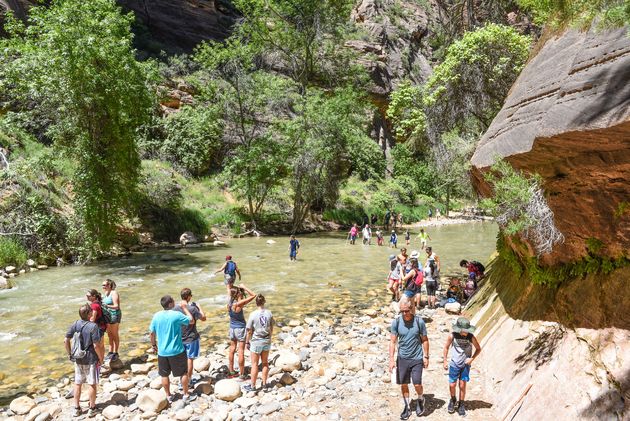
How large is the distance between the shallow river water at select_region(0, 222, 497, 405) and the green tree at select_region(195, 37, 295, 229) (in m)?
6.98

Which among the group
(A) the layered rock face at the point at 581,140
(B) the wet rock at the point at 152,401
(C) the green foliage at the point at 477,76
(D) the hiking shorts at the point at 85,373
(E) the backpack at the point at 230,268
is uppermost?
(C) the green foliage at the point at 477,76

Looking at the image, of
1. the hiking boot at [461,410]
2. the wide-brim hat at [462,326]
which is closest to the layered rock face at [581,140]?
the wide-brim hat at [462,326]

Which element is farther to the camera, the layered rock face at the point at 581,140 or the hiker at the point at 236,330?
the hiker at the point at 236,330

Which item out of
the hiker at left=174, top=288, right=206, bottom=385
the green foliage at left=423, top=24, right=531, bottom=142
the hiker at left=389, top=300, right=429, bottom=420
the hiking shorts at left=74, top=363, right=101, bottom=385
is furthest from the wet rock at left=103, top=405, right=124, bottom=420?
the green foliage at left=423, top=24, right=531, bottom=142

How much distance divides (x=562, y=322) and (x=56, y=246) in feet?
73.1

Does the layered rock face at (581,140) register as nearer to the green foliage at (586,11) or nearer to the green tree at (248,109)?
the green foliage at (586,11)

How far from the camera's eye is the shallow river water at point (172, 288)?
32.6 feet

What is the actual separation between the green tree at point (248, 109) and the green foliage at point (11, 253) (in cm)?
1570

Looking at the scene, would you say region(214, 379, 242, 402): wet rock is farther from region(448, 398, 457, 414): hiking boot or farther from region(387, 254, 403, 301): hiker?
region(387, 254, 403, 301): hiker

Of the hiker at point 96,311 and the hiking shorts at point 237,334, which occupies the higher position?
the hiker at point 96,311

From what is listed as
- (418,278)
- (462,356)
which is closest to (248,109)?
(418,278)

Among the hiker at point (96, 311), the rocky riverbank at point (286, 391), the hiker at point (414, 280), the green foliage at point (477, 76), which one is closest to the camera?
the rocky riverbank at point (286, 391)

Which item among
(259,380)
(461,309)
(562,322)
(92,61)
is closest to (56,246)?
(92,61)

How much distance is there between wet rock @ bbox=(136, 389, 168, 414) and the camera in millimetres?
7211
